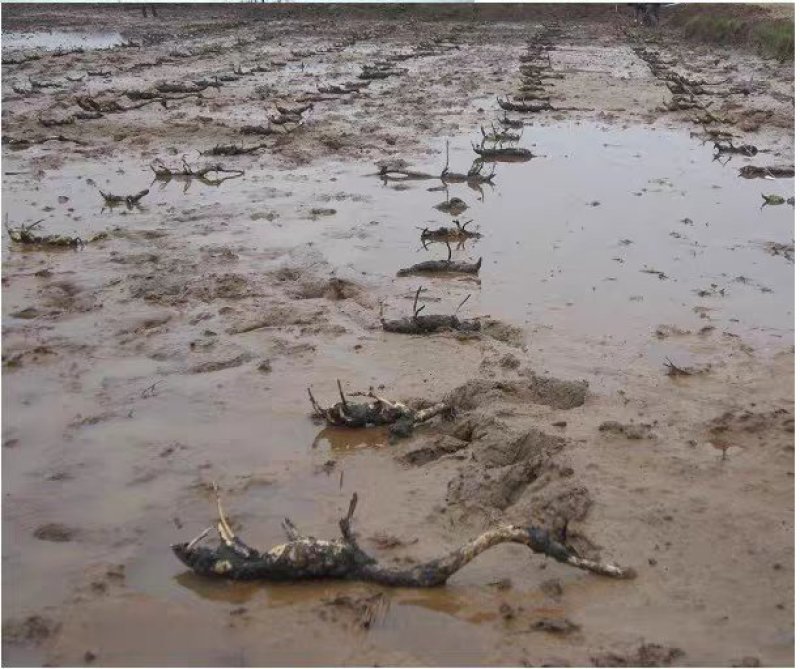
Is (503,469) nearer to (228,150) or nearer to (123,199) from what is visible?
(123,199)

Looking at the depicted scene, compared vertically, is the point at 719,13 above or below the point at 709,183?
above

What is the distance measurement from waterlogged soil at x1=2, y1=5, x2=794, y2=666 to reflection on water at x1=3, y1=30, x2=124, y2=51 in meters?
22.5

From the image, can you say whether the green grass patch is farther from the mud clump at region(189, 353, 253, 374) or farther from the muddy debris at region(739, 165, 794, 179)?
the mud clump at region(189, 353, 253, 374)

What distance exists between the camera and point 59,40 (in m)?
34.7

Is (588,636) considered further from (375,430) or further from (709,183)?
(709,183)

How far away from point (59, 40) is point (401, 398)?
3598 cm

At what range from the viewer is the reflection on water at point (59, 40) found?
102ft

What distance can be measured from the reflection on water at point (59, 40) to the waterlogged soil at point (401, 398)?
2247 centimetres

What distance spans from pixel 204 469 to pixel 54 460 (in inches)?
35.0

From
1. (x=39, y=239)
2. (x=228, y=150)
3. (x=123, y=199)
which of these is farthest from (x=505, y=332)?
(x=228, y=150)

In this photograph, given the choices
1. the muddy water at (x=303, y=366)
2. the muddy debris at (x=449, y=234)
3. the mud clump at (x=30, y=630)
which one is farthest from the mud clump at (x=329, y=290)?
the mud clump at (x=30, y=630)

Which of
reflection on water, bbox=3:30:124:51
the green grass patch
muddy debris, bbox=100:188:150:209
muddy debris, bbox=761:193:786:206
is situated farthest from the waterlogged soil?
reflection on water, bbox=3:30:124:51

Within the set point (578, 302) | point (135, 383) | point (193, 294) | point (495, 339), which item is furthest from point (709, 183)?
point (135, 383)

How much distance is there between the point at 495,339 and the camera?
6.20 meters
